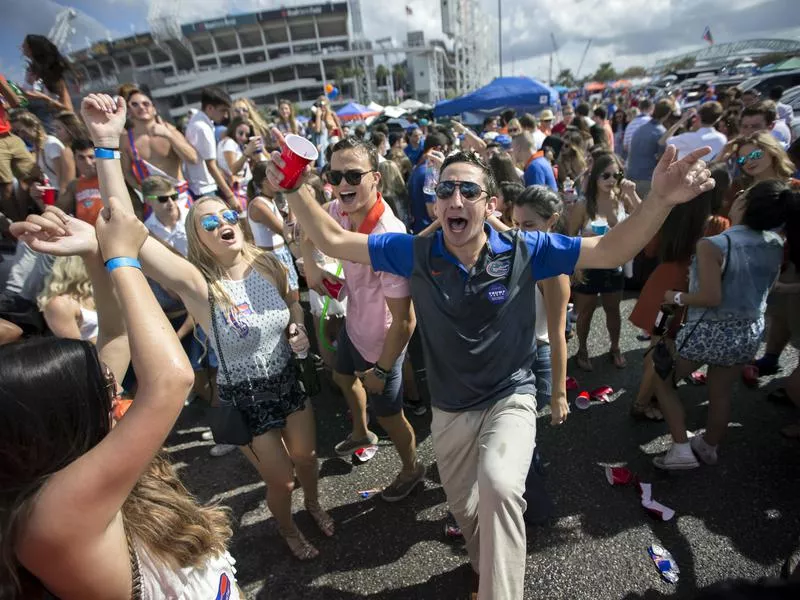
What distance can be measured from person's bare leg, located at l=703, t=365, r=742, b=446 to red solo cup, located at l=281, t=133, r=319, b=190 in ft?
9.32

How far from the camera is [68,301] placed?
9.53 ft

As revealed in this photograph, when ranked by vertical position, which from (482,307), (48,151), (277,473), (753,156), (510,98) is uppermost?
(510,98)

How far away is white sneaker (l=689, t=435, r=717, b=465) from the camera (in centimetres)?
291

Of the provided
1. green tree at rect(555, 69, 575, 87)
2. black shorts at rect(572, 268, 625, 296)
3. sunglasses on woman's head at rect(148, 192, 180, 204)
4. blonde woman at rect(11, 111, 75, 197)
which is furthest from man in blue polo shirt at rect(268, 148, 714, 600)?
green tree at rect(555, 69, 575, 87)

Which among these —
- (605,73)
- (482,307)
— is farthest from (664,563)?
(605,73)

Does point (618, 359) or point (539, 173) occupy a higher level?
point (539, 173)

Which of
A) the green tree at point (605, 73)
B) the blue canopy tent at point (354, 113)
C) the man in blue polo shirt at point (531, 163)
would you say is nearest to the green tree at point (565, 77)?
the green tree at point (605, 73)

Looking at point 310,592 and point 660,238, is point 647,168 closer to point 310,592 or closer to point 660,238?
point 660,238

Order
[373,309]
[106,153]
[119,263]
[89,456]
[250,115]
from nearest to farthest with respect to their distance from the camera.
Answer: [89,456] < [119,263] < [106,153] < [373,309] < [250,115]

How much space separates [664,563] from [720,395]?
1.15 meters

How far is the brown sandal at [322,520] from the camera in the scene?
8.92 feet

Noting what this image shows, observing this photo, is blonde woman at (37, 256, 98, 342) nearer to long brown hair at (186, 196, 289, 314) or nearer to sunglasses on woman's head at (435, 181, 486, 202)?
long brown hair at (186, 196, 289, 314)

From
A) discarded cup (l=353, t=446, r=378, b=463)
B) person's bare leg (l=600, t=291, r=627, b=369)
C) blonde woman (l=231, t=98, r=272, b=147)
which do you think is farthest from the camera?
blonde woman (l=231, t=98, r=272, b=147)

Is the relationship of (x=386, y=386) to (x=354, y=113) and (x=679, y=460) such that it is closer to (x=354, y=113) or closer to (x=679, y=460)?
(x=679, y=460)
